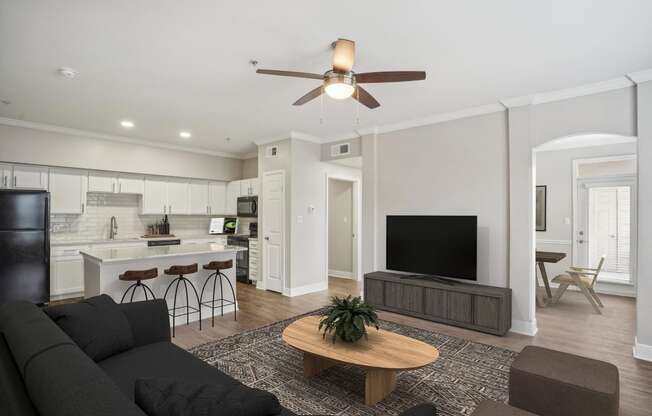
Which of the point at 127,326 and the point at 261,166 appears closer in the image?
the point at 127,326

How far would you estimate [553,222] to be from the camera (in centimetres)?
636

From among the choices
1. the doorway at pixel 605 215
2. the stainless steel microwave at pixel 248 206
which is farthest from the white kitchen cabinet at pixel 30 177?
the doorway at pixel 605 215

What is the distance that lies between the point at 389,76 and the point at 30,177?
223 inches

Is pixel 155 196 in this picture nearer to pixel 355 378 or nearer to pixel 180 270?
pixel 180 270

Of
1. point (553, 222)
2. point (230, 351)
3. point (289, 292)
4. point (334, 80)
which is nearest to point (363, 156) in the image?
point (289, 292)

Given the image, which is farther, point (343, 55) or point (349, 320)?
point (349, 320)

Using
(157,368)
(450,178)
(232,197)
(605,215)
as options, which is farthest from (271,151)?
(605,215)

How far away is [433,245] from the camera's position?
15.0 feet

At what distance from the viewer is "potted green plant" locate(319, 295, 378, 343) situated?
2.64 m

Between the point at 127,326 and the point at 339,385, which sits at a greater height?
the point at 127,326

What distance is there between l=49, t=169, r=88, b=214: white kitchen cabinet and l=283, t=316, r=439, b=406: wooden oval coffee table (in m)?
4.74

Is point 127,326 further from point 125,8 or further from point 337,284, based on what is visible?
point 337,284

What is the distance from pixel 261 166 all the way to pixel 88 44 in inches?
145

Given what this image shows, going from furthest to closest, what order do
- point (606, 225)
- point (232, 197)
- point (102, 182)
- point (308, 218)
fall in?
point (232, 197)
point (606, 225)
point (308, 218)
point (102, 182)
